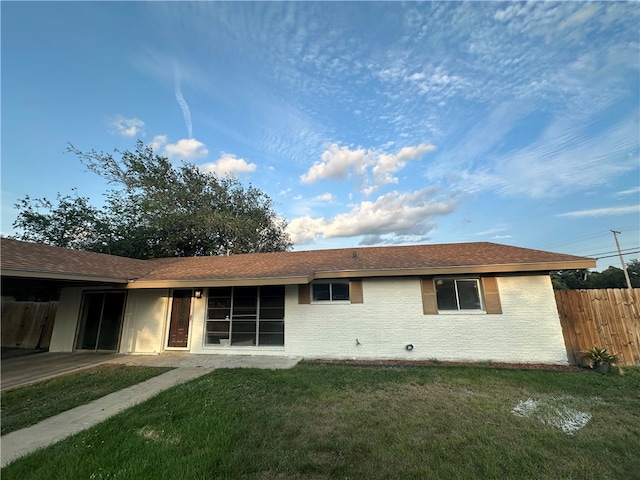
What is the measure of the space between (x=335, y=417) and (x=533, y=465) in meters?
2.44

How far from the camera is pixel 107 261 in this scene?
9.86m

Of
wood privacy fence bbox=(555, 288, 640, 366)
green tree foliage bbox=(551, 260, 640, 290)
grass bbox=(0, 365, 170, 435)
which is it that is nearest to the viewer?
grass bbox=(0, 365, 170, 435)

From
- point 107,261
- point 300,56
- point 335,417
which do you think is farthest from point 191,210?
point 335,417

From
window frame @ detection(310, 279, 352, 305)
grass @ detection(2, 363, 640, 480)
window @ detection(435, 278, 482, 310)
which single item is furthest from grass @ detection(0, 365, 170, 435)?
window @ detection(435, 278, 482, 310)

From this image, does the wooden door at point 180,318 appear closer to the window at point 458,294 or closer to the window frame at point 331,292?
the window frame at point 331,292

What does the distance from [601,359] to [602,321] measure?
119cm

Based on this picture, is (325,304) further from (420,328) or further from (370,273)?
(420,328)

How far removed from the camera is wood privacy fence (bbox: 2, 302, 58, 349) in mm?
11734

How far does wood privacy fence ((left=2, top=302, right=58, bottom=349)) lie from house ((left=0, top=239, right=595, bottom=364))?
2222mm

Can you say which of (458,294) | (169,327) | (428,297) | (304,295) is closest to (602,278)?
(458,294)

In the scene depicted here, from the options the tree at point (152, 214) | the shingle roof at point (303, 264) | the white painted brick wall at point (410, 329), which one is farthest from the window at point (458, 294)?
the tree at point (152, 214)

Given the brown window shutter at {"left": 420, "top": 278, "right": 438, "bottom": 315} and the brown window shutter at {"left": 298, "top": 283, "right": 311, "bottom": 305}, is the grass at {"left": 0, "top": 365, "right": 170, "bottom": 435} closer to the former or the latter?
the brown window shutter at {"left": 298, "top": 283, "right": 311, "bottom": 305}

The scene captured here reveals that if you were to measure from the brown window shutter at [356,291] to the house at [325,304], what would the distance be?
3 cm

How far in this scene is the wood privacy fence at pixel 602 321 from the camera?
695 cm
